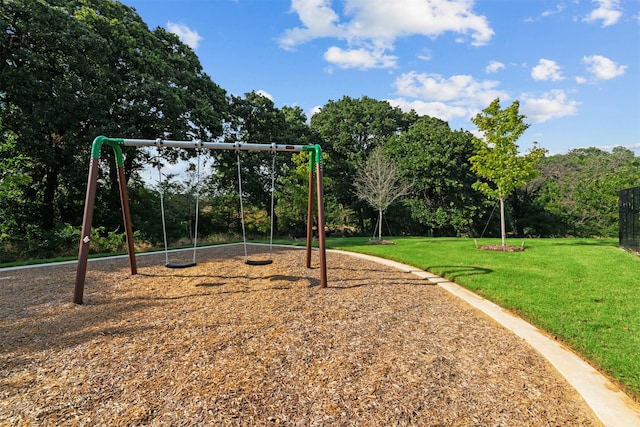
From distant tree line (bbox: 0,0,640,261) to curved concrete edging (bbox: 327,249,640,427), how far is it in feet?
26.9

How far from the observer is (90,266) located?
796 cm

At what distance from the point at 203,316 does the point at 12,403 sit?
209cm

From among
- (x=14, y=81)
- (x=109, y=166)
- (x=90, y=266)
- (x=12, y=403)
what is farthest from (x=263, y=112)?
(x=12, y=403)

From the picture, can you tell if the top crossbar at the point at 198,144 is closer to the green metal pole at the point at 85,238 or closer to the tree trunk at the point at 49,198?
the green metal pole at the point at 85,238

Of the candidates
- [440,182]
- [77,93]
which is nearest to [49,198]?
[77,93]

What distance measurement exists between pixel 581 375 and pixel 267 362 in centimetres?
304

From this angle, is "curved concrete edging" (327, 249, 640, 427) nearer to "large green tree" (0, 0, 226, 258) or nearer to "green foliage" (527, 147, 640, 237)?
"large green tree" (0, 0, 226, 258)

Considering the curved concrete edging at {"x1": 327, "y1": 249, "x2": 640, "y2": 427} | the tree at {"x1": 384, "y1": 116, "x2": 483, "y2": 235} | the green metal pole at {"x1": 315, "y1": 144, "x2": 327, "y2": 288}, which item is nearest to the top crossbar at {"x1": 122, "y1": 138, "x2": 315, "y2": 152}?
the green metal pole at {"x1": 315, "y1": 144, "x2": 327, "y2": 288}

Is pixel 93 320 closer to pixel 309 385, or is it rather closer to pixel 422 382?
pixel 309 385

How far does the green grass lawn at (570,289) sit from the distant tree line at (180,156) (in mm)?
4753

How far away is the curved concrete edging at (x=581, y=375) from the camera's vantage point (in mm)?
2483

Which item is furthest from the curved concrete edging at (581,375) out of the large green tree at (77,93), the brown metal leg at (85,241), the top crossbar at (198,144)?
the large green tree at (77,93)

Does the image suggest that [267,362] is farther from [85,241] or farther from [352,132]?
[352,132]

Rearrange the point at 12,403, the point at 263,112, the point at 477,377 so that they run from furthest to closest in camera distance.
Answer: the point at 263,112
the point at 477,377
the point at 12,403
